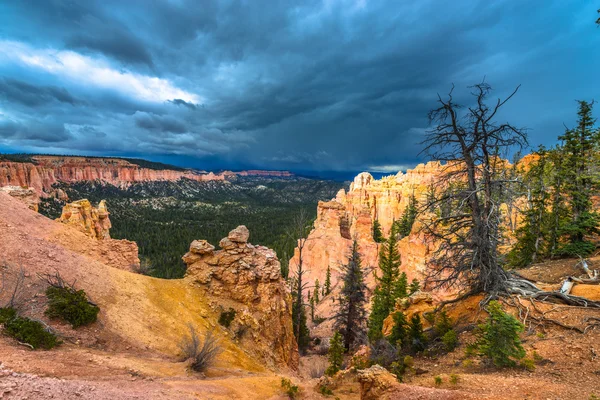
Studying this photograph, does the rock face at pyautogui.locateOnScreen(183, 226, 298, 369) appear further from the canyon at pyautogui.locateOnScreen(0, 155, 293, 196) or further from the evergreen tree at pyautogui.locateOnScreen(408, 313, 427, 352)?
the canyon at pyautogui.locateOnScreen(0, 155, 293, 196)

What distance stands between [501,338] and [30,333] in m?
11.8

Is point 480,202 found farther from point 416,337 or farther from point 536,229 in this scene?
point 536,229

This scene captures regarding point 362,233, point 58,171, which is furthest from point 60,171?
point 362,233

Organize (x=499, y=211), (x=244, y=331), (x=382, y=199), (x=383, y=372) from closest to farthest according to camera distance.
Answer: (x=383, y=372), (x=499, y=211), (x=244, y=331), (x=382, y=199)

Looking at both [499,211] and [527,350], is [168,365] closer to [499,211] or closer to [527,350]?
[527,350]

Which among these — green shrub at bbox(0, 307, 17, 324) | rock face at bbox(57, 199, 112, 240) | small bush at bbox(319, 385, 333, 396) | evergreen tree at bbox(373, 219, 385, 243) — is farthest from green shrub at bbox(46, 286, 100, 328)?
evergreen tree at bbox(373, 219, 385, 243)

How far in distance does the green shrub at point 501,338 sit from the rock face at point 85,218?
2516cm

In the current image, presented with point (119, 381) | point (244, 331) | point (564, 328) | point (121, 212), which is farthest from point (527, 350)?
point (121, 212)

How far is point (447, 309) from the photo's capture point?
31.7ft

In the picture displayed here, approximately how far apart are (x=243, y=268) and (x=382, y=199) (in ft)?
193

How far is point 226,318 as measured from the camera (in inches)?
575

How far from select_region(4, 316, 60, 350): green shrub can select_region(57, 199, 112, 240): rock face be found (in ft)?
50.7

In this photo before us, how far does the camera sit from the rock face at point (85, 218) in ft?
72.2

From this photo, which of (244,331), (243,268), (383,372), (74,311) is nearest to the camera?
(383,372)
